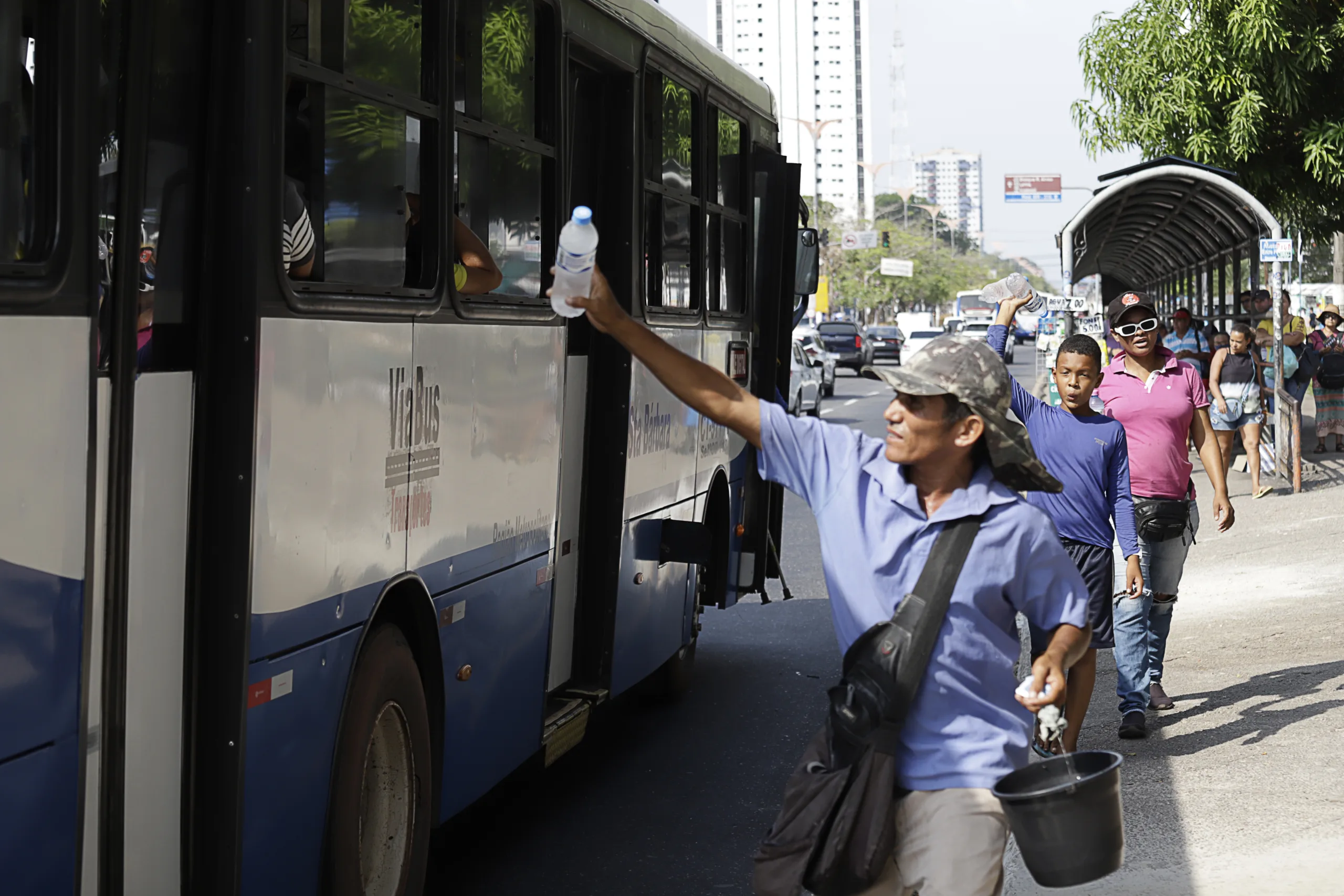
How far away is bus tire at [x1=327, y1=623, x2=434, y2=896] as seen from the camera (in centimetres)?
455

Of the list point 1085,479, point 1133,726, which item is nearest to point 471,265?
point 1085,479

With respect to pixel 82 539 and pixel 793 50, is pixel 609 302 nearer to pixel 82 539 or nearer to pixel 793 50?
pixel 82 539

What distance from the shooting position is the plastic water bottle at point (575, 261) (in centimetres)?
329

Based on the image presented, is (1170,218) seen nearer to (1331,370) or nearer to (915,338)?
(1331,370)

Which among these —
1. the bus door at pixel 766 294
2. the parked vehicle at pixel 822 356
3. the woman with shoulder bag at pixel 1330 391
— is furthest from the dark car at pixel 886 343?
the bus door at pixel 766 294

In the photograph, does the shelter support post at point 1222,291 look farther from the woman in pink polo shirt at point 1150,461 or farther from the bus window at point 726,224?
the woman in pink polo shirt at point 1150,461

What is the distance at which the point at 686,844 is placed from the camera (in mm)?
6484

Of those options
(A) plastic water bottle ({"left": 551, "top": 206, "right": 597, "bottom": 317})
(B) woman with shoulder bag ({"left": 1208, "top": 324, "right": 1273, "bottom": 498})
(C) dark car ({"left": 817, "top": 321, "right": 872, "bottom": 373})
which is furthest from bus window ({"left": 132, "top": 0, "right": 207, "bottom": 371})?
(C) dark car ({"left": 817, "top": 321, "right": 872, "bottom": 373})

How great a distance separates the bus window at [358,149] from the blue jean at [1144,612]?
3944 millimetres

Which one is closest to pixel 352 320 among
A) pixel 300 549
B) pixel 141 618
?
pixel 300 549

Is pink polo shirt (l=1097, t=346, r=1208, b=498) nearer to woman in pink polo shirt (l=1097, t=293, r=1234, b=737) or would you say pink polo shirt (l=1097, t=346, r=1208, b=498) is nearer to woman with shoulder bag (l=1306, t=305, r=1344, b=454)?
woman in pink polo shirt (l=1097, t=293, r=1234, b=737)

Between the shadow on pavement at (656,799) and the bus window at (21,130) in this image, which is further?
the shadow on pavement at (656,799)

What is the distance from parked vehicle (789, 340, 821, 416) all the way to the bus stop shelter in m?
6.49

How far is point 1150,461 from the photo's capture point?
7.66 metres
